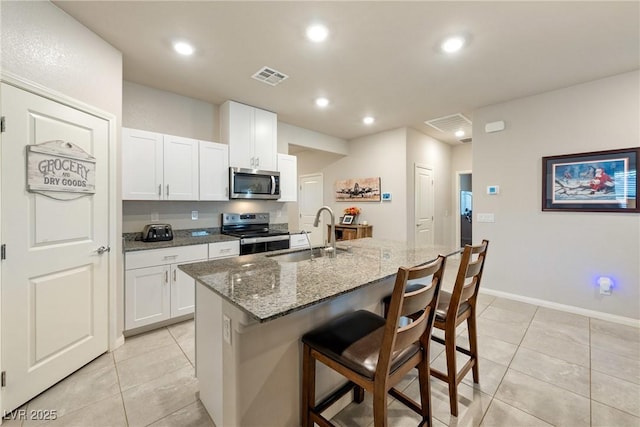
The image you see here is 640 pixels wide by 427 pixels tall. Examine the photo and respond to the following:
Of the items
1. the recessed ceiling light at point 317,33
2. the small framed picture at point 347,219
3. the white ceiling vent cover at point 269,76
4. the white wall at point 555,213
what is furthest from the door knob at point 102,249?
the white wall at point 555,213

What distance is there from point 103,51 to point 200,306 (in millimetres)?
2343

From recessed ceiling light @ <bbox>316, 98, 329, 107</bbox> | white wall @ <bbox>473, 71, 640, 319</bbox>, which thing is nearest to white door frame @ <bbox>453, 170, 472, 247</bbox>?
white wall @ <bbox>473, 71, 640, 319</bbox>

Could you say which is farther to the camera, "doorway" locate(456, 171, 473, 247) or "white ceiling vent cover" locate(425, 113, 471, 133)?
"doorway" locate(456, 171, 473, 247)

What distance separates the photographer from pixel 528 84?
10.3 ft

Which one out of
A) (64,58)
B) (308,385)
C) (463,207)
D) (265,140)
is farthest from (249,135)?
(463,207)

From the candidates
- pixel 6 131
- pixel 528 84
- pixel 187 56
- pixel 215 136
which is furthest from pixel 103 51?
pixel 528 84

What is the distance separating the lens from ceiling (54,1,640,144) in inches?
77.1

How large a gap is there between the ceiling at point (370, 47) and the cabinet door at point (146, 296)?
6.86ft

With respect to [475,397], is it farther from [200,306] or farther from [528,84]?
[528,84]

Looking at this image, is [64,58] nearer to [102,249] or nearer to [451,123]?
[102,249]

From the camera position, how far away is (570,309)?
3.19 metres

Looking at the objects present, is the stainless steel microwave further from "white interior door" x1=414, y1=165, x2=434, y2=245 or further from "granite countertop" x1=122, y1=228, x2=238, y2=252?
"white interior door" x1=414, y1=165, x2=434, y2=245

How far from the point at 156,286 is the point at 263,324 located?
196 cm

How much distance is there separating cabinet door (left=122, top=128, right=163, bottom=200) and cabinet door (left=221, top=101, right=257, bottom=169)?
868 mm
